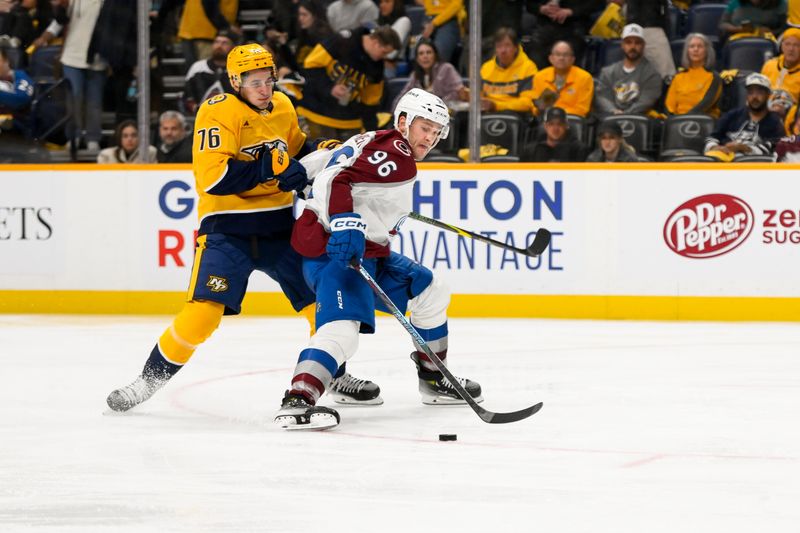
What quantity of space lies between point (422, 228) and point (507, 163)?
612 millimetres

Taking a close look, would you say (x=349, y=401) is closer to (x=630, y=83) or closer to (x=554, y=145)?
(x=554, y=145)

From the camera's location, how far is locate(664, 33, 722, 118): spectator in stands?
7664 mm

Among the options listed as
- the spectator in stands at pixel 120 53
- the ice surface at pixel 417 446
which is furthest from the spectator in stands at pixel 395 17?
the ice surface at pixel 417 446

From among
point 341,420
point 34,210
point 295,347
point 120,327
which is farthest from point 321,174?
point 34,210

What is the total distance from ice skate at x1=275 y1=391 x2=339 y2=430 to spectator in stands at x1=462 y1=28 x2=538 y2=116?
396 centimetres

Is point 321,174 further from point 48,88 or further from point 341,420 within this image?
point 48,88

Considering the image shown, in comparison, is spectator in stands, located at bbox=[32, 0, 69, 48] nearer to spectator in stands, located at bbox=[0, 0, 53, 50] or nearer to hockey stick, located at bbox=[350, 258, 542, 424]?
spectator in stands, located at bbox=[0, 0, 53, 50]

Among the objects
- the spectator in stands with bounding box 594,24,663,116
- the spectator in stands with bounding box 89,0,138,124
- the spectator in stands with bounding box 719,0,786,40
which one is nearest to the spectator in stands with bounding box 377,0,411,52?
the spectator in stands with bounding box 594,24,663,116

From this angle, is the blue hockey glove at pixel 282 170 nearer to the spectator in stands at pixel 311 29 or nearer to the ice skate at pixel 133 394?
the ice skate at pixel 133 394

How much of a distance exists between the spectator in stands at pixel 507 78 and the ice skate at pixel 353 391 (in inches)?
132

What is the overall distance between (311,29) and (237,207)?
3.92 m

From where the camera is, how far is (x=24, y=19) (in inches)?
331

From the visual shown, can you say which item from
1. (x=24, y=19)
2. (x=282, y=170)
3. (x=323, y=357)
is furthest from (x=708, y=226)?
(x=24, y=19)

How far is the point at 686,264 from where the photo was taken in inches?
297
